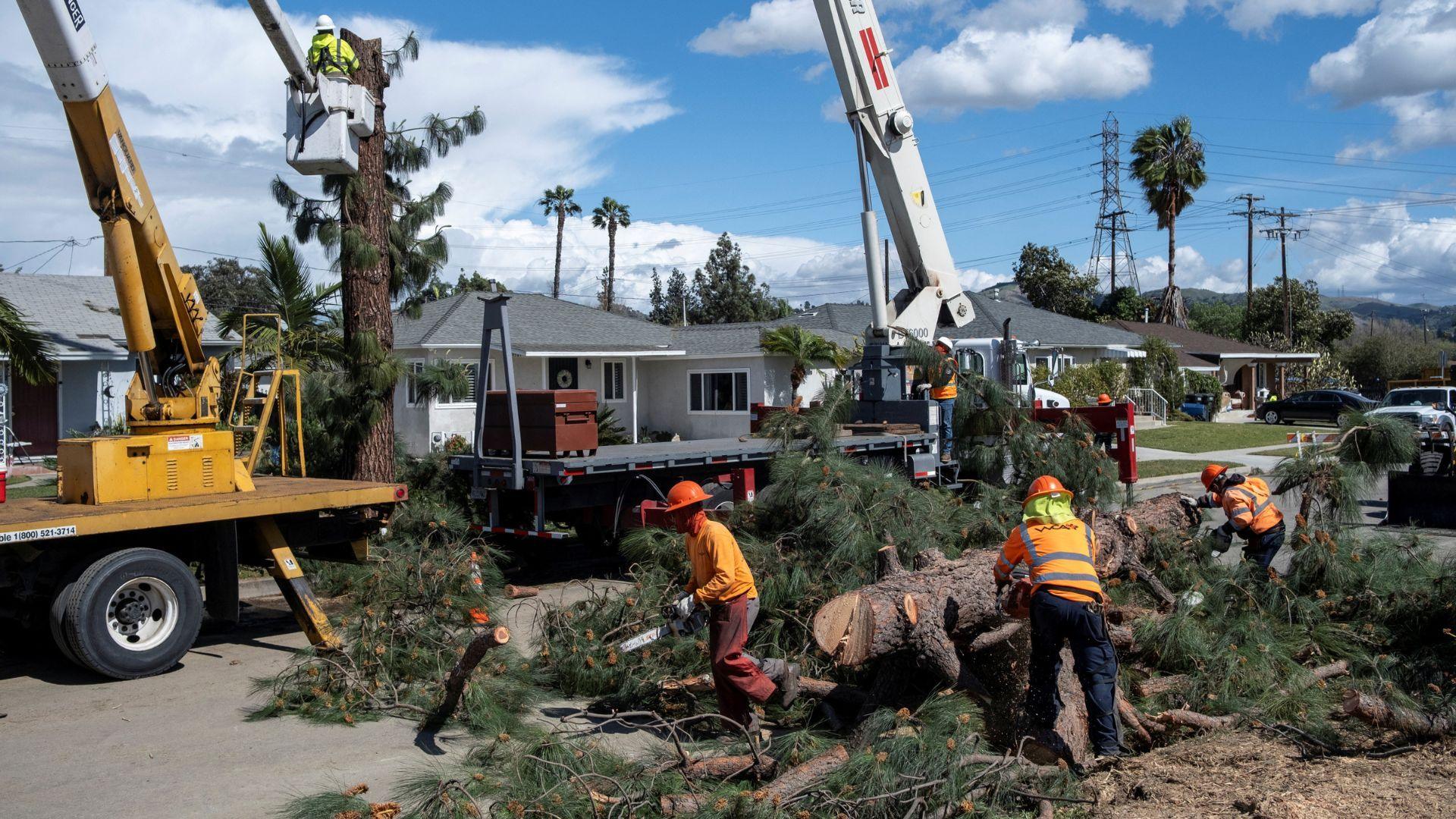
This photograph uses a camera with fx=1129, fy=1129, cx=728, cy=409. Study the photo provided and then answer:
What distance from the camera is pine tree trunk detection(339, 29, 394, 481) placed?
1220 centimetres

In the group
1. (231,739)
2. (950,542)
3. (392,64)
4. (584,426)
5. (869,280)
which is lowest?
(231,739)

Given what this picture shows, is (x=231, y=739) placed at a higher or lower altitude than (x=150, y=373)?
lower

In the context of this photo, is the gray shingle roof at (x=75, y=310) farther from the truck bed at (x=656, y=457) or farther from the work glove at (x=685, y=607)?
the work glove at (x=685, y=607)

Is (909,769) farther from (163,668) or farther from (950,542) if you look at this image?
(163,668)

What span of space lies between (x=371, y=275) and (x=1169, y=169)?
4303 centimetres

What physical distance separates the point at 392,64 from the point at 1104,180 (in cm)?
5752

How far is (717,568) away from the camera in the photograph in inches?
247

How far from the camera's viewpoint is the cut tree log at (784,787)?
4.87 meters

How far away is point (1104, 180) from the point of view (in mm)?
64312

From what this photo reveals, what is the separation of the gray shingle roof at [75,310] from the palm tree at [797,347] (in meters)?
11.6

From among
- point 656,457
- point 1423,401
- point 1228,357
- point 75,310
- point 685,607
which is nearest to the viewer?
point 685,607

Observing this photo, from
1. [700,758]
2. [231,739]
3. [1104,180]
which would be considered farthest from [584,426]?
[1104,180]

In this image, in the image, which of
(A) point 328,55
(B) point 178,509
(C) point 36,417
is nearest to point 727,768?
(B) point 178,509

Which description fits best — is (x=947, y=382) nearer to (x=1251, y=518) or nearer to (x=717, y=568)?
(x=1251, y=518)
